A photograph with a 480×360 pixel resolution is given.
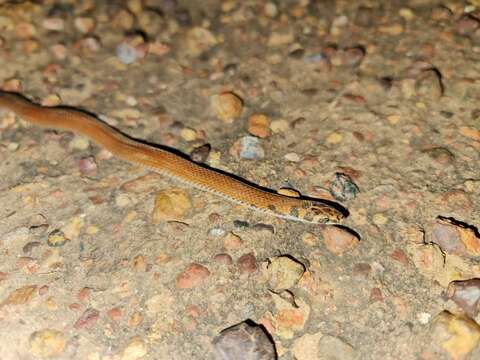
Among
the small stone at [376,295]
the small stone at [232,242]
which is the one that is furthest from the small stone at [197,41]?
the small stone at [376,295]

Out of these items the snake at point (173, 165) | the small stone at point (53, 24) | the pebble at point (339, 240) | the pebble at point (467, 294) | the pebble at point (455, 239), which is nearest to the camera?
the pebble at point (467, 294)

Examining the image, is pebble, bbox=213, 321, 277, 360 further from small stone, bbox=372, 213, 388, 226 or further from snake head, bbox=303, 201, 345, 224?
small stone, bbox=372, 213, 388, 226

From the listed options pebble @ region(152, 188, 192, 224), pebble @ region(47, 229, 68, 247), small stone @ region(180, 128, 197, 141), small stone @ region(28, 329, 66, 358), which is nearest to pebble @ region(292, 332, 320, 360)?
pebble @ region(152, 188, 192, 224)

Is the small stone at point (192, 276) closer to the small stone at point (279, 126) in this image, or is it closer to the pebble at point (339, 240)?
the pebble at point (339, 240)

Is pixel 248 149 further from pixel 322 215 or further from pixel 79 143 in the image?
pixel 79 143

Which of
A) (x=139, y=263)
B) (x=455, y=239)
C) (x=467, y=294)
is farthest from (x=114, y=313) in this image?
(x=455, y=239)

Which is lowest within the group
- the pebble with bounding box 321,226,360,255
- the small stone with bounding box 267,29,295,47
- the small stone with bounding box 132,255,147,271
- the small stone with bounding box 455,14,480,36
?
the small stone with bounding box 132,255,147,271
